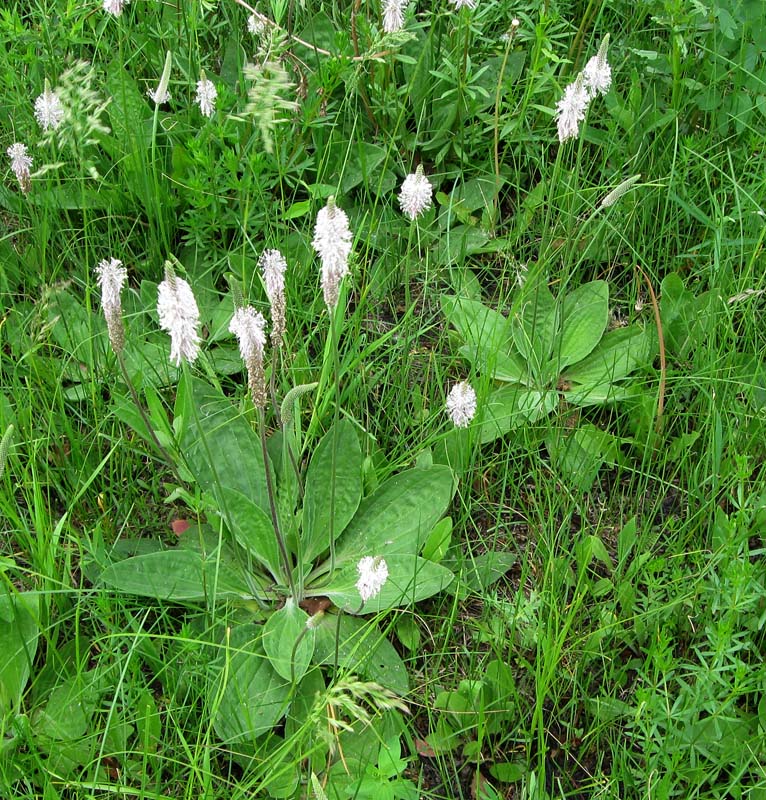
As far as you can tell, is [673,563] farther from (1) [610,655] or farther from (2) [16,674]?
(2) [16,674]

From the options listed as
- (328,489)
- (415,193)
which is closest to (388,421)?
(328,489)

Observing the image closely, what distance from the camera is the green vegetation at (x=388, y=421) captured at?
6.70 ft

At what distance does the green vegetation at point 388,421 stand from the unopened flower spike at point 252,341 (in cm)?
1

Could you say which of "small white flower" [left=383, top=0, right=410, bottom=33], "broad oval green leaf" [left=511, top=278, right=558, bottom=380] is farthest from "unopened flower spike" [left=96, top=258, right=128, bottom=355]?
"small white flower" [left=383, top=0, right=410, bottom=33]

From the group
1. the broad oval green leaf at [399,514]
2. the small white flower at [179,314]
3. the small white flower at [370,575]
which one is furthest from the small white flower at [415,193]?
the small white flower at [370,575]

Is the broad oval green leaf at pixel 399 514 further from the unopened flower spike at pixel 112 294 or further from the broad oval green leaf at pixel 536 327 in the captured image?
the unopened flower spike at pixel 112 294

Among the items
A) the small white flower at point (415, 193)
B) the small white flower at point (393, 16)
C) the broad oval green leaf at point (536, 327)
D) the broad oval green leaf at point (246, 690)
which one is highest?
→ the small white flower at point (393, 16)

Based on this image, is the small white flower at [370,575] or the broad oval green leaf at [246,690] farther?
the broad oval green leaf at [246,690]

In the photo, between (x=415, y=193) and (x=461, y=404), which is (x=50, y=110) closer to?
(x=415, y=193)

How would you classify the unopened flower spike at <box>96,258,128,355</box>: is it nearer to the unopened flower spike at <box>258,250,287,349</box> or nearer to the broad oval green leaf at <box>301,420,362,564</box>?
the unopened flower spike at <box>258,250,287,349</box>

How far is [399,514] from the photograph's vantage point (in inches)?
95.4

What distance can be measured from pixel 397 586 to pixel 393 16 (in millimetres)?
1650

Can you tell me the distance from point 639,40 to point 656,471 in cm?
169

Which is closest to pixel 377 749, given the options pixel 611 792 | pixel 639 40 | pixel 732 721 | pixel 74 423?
pixel 611 792
